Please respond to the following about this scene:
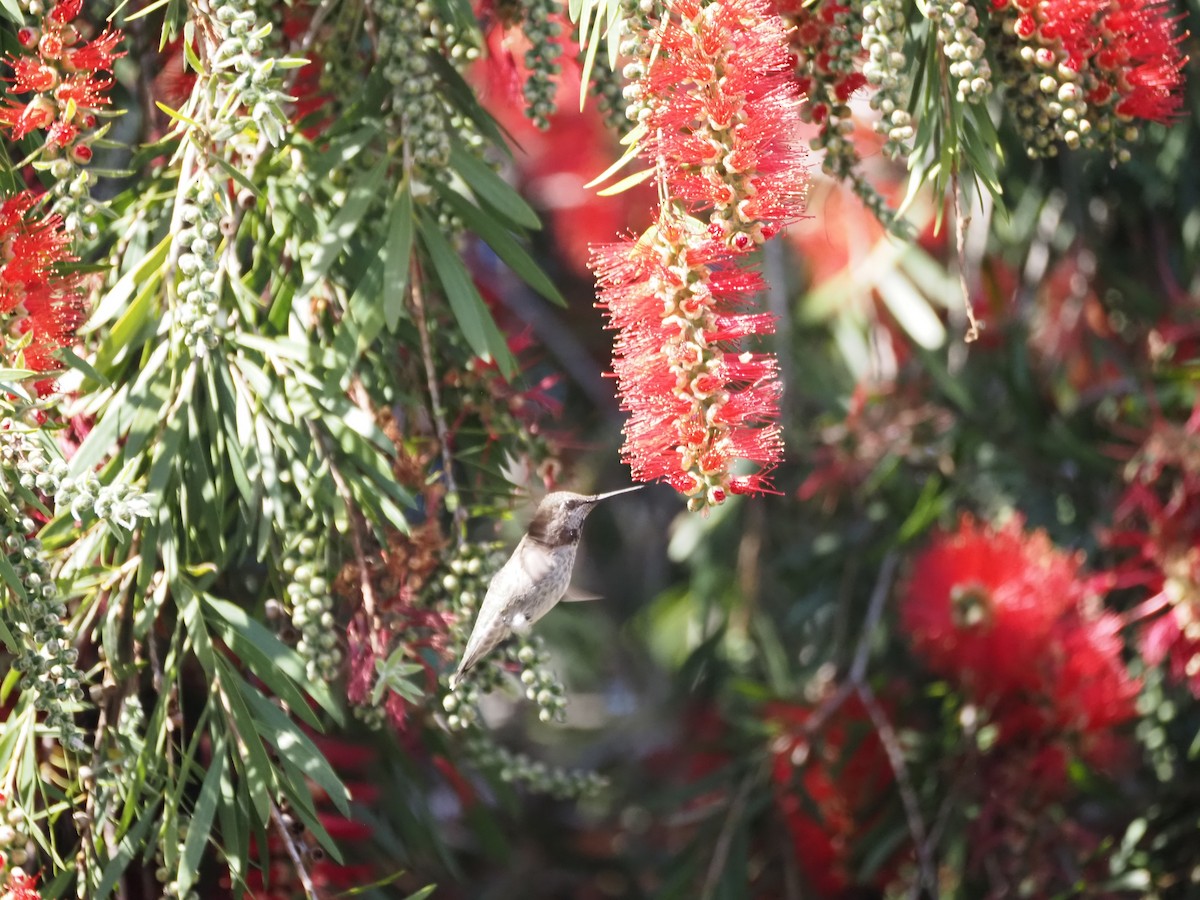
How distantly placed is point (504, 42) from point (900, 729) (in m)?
1.50

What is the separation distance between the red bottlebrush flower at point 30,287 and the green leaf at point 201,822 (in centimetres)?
45

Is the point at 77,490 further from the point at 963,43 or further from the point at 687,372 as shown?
the point at 963,43

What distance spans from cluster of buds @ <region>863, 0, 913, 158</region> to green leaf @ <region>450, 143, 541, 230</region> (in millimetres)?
392

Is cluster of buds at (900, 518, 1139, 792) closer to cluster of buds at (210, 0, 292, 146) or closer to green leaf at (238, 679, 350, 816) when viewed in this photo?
green leaf at (238, 679, 350, 816)

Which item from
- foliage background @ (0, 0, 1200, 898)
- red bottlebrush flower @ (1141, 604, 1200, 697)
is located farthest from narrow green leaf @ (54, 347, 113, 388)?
red bottlebrush flower @ (1141, 604, 1200, 697)

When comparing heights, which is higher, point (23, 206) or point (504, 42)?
point (504, 42)

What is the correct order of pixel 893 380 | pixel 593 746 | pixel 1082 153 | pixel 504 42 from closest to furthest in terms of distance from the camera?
pixel 504 42
pixel 1082 153
pixel 893 380
pixel 593 746

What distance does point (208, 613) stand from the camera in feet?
4.62

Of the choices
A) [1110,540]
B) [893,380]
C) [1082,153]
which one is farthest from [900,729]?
[1082,153]

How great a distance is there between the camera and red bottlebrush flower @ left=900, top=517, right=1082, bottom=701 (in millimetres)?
2074

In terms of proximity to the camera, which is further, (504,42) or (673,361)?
(504,42)

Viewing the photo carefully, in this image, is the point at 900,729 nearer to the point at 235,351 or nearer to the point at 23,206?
the point at 235,351

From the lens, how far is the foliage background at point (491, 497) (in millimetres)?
1347

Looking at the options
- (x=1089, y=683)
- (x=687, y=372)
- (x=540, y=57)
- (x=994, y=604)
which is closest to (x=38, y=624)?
(x=687, y=372)
